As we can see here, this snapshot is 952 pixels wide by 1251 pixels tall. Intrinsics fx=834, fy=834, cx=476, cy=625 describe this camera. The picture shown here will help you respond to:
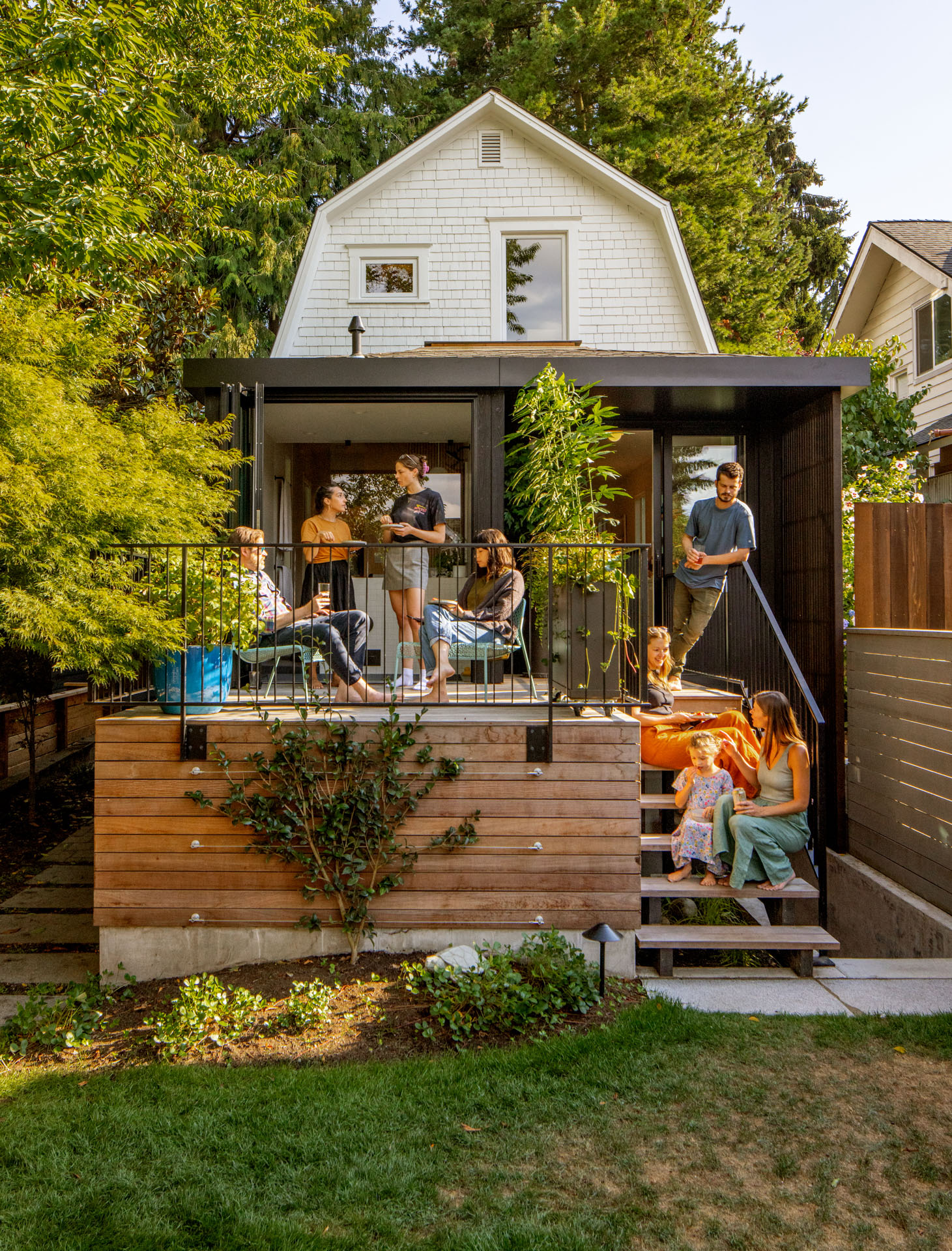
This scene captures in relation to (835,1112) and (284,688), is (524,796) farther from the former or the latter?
(284,688)

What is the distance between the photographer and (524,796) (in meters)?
4.17

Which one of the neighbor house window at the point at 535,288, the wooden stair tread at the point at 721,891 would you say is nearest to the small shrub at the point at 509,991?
the wooden stair tread at the point at 721,891

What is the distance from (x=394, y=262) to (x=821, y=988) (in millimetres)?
8422

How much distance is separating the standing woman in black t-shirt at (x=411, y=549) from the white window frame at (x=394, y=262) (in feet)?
14.3

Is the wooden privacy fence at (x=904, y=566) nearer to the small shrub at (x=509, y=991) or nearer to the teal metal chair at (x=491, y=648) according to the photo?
the teal metal chair at (x=491, y=648)

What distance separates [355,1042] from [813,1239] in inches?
72.4

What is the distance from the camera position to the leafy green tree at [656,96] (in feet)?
53.5

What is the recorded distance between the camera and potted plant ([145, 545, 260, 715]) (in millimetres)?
4285

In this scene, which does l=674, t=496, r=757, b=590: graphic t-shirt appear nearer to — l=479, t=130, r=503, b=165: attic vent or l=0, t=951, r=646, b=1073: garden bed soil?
l=0, t=951, r=646, b=1073: garden bed soil

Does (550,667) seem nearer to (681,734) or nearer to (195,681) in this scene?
(681,734)

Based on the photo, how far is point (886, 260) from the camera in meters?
13.3

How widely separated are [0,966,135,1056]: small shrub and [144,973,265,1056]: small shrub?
29cm

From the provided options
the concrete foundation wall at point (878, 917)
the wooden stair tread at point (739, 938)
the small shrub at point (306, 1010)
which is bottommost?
the concrete foundation wall at point (878, 917)

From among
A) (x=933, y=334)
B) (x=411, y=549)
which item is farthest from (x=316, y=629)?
(x=933, y=334)
